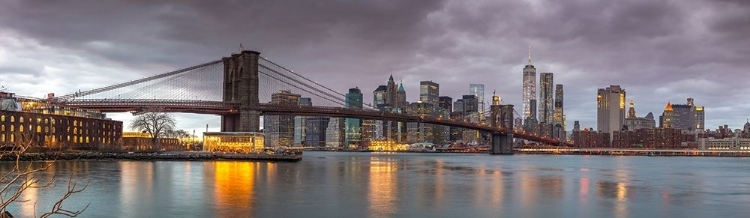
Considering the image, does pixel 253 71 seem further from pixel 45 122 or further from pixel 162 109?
pixel 45 122

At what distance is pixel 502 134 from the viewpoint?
505 feet

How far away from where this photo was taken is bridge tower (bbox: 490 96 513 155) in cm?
15648

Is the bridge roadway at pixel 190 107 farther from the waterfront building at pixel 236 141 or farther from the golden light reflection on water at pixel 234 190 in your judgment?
the golden light reflection on water at pixel 234 190

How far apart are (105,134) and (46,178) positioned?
66136 millimetres

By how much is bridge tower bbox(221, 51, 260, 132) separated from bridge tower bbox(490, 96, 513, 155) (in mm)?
81844

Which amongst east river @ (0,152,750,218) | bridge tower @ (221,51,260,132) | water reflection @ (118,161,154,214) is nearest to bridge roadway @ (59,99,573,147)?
bridge tower @ (221,51,260,132)

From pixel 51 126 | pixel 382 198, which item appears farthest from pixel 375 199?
pixel 51 126

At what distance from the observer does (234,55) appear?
Result: 8581 cm

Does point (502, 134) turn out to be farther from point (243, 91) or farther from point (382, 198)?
point (382, 198)

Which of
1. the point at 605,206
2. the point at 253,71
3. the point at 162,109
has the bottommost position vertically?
the point at 605,206

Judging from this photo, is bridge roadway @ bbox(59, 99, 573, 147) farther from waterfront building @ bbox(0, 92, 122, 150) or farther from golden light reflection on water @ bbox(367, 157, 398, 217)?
golden light reflection on water @ bbox(367, 157, 398, 217)

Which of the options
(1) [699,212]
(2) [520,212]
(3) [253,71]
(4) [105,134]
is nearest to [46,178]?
(2) [520,212]

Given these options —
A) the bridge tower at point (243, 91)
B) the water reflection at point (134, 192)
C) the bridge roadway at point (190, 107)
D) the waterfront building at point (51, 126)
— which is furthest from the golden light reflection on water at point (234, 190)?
the waterfront building at point (51, 126)

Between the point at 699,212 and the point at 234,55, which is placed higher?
the point at 234,55
